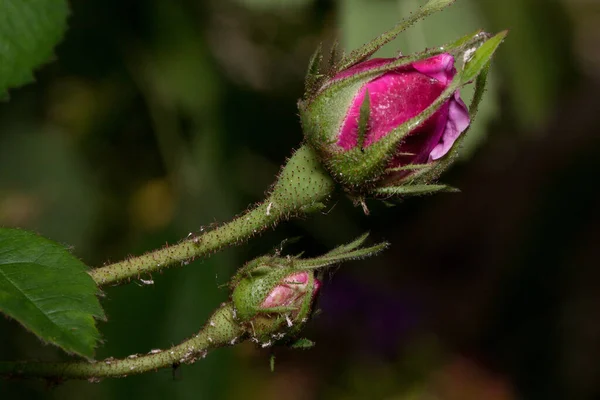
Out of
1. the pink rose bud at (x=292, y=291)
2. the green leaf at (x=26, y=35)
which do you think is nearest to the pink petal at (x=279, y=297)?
the pink rose bud at (x=292, y=291)

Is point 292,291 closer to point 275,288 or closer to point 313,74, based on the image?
point 275,288

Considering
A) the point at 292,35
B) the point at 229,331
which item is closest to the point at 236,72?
the point at 292,35

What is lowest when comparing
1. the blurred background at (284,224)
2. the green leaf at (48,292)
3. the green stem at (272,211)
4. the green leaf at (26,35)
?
the blurred background at (284,224)

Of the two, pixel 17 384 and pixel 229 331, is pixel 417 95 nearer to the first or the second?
pixel 229 331

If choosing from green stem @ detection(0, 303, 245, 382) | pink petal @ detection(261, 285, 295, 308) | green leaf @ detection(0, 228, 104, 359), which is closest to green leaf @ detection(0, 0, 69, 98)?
green leaf @ detection(0, 228, 104, 359)

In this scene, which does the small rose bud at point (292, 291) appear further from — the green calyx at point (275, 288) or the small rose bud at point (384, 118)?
the small rose bud at point (384, 118)

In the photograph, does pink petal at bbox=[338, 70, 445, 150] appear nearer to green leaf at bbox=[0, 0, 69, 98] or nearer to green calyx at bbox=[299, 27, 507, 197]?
green calyx at bbox=[299, 27, 507, 197]
